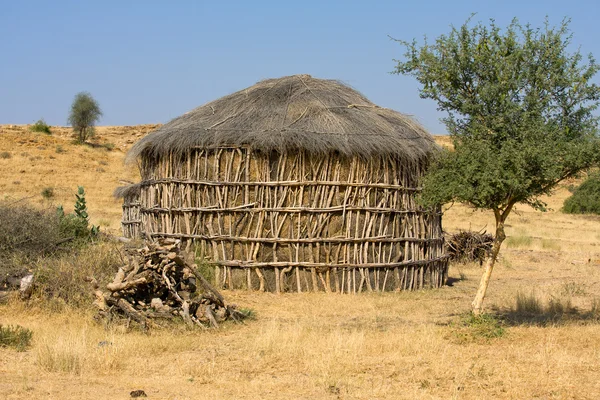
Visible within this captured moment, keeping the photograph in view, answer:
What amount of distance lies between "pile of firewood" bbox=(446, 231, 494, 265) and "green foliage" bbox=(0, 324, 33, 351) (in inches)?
437

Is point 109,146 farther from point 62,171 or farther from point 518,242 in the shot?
point 518,242

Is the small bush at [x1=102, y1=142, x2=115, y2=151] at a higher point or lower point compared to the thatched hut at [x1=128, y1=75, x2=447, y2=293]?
higher

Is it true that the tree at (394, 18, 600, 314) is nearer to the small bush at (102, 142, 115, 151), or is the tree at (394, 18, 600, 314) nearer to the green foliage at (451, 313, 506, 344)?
the green foliage at (451, 313, 506, 344)

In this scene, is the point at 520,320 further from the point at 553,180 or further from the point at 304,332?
the point at 304,332

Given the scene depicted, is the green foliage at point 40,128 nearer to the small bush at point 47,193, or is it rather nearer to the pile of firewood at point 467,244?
the small bush at point 47,193

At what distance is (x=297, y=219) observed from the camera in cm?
1236

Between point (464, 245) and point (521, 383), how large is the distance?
10961 millimetres

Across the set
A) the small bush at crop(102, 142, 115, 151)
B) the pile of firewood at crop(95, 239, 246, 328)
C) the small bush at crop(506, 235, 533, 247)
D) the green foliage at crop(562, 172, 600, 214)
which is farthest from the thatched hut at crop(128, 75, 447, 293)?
the small bush at crop(102, 142, 115, 151)

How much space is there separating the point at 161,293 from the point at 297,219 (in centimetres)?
333

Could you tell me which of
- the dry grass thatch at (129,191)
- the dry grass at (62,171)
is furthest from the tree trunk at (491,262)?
the dry grass at (62,171)

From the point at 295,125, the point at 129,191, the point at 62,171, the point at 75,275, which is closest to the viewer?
the point at 75,275

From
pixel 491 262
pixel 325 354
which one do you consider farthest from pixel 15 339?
pixel 491 262

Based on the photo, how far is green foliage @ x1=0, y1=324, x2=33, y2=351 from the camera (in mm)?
7922

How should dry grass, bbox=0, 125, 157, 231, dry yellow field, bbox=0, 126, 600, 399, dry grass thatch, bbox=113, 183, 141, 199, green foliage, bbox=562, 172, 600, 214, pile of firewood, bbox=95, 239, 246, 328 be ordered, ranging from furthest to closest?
green foliage, bbox=562, 172, 600, 214
dry grass, bbox=0, 125, 157, 231
dry grass thatch, bbox=113, 183, 141, 199
pile of firewood, bbox=95, 239, 246, 328
dry yellow field, bbox=0, 126, 600, 399
